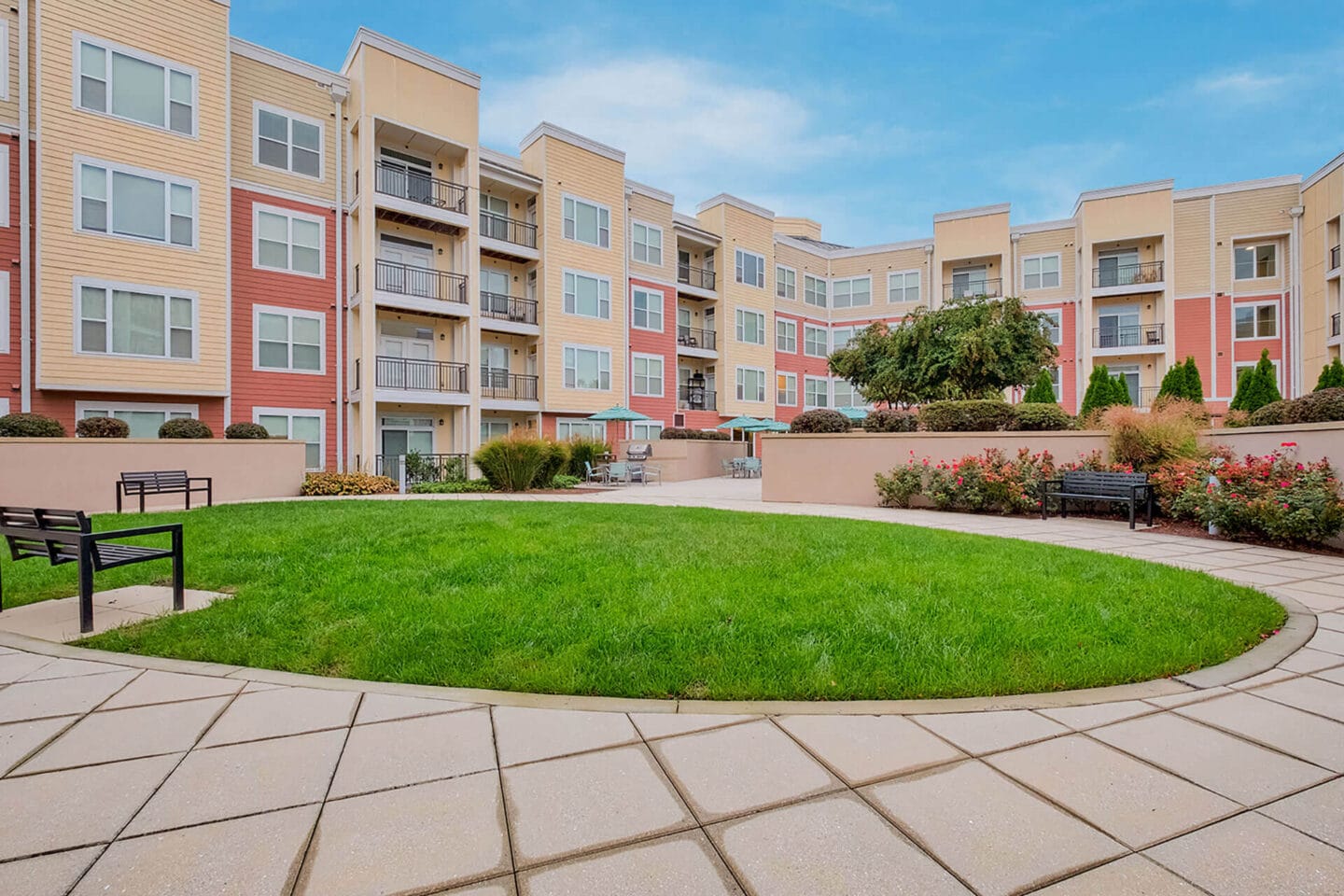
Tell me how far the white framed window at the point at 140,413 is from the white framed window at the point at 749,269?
2336 cm

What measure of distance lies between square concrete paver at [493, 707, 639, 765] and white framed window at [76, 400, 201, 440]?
1846 cm

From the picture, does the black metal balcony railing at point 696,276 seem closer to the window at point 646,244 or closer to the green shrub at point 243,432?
the window at point 646,244

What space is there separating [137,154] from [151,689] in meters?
19.9

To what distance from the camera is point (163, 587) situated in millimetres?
5473

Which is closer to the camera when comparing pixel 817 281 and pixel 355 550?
pixel 355 550

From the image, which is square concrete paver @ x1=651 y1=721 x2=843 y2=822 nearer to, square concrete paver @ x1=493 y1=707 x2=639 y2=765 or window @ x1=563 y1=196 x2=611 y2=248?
square concrete paver @ x1=493 y1=707 x2=639 y2=765

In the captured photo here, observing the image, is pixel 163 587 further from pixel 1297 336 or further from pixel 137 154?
pixel 1297 336

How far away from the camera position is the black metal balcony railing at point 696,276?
105ft

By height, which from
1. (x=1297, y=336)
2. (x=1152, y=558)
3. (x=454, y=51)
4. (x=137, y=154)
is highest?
(x=454, y=51)

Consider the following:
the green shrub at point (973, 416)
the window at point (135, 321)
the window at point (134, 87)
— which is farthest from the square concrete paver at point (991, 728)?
the window at point (134, 87)

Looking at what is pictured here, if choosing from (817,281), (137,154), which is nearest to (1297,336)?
(817,281)

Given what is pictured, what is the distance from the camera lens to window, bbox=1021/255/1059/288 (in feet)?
108

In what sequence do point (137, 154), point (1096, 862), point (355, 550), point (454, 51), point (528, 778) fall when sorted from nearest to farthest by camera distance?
point (1096, 862), point (528, 778), point (355, 550), point (137, 154), point (454, 51)

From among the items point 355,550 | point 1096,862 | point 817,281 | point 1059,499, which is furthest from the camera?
point 817,281
